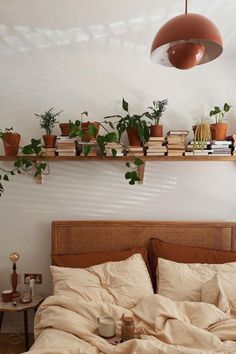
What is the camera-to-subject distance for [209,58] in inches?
54.5

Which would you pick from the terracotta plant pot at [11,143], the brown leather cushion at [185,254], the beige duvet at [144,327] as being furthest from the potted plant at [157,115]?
the beige duvet at [144,327]

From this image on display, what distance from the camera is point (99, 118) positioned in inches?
108

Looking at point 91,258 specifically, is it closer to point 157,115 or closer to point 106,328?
point 106,328

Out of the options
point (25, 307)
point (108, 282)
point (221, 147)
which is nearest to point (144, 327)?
point (108, 282)

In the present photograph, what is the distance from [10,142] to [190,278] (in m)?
1.87

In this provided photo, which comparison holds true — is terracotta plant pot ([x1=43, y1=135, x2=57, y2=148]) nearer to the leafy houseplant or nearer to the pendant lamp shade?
the leafy houseplant

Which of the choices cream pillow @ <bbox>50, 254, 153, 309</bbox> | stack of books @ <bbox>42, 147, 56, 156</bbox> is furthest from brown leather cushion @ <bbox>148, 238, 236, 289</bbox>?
stack of books @ <bbox>42, 147, 56, 156</bbox>

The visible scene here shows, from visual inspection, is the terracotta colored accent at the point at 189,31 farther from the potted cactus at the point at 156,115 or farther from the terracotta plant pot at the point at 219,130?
the terracotta plant pot at the point at 219,130

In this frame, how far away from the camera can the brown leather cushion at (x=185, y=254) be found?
240 cm

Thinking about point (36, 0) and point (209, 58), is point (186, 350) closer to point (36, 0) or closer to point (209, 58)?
point (209, 58)

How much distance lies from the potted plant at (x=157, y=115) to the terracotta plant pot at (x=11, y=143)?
1.19 meters

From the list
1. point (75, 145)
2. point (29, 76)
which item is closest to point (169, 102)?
point (75, 145)

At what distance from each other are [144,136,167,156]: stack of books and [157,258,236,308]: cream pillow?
35.5 inches

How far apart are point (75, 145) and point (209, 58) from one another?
1431mm
